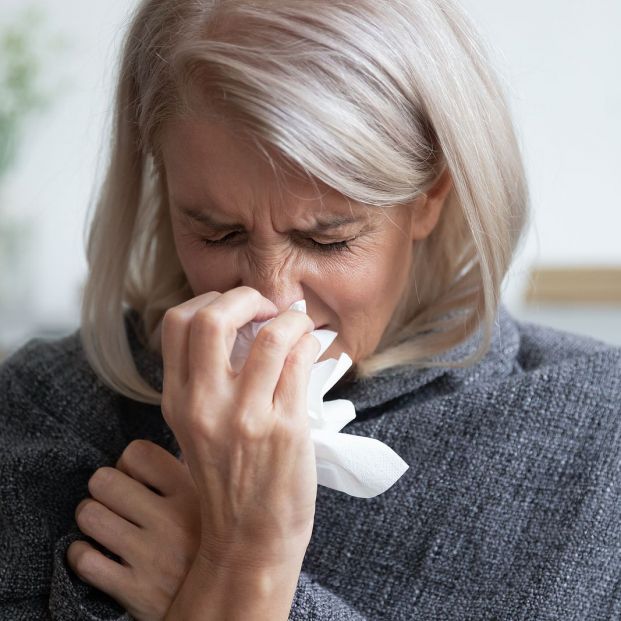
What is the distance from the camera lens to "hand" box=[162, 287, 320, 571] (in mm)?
920

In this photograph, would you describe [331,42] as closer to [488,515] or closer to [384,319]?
[384,319]

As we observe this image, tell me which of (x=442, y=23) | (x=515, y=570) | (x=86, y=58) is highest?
(x=442, y=23)

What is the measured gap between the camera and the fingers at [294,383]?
0.93 metres

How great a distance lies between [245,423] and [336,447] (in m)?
0.14

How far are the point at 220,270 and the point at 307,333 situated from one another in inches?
6.0

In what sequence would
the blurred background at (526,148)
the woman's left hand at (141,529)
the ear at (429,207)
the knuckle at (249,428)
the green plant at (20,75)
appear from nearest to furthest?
1. the knuckle at (249,428)
2. the woman's left hand at (141,529)
3. the ear at (429,207)
4. the blurred background at (526,148)
5. the green plant at (20,75)

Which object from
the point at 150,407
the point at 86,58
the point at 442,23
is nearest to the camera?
the point at 442,23

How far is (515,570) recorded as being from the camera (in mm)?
1104

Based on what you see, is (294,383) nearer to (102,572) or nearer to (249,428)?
(249,428)

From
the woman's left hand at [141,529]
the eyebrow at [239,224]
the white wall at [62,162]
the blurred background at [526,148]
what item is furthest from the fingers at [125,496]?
the white wall at [62,162]

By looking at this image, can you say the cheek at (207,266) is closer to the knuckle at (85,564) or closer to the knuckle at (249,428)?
the knuckle at (249,428)

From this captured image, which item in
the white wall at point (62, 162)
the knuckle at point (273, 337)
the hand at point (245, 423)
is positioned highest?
the knuckle at point (273, 337)

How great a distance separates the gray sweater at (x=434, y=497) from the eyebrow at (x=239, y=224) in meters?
0.29

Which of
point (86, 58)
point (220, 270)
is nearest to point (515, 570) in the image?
point (220, 270)
